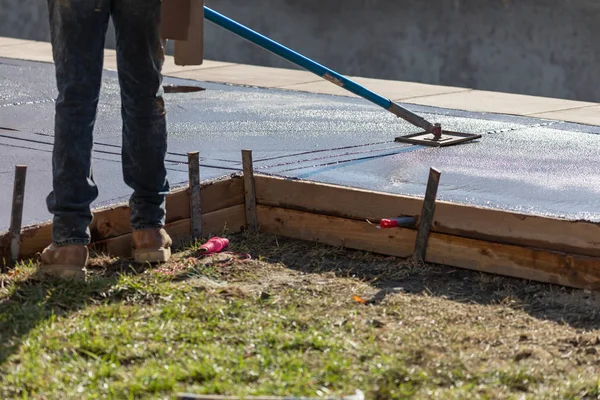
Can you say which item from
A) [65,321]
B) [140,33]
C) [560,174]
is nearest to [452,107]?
[560,174]

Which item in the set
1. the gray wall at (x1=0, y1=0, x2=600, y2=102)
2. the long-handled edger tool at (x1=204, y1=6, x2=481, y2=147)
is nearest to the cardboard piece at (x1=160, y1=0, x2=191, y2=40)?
the long-handled edger tool at (x1=204, y1=6, x2=481, y2=147)

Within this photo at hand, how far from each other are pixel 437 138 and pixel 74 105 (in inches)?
114

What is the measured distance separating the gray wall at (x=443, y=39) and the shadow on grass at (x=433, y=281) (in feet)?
26.1

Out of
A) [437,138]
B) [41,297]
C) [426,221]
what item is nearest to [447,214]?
[426,221]

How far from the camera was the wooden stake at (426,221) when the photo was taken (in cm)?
432

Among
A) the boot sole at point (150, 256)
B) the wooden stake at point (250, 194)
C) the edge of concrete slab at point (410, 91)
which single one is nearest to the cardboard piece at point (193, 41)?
the wooden stake at point (250, 194)

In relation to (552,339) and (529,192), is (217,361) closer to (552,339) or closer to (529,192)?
(552,339)

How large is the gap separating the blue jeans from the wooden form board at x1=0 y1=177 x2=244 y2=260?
28cm

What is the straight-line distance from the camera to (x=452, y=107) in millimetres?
7609

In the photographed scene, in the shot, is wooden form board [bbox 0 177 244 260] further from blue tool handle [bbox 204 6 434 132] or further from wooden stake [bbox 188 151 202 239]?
blue tool handle [bbox 204 6 434 132]

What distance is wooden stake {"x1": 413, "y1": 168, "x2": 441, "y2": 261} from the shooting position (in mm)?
4316

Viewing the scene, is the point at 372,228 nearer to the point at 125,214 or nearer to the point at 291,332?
the point at 125,214

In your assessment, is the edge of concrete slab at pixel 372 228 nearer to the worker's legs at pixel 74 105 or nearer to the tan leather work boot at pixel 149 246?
the tan leather work boot at pixel 149 246

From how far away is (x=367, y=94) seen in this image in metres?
5.95
